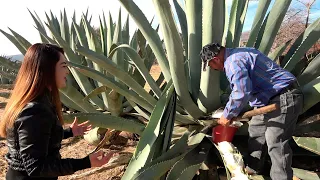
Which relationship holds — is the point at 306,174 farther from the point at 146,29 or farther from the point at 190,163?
the point at 146,29

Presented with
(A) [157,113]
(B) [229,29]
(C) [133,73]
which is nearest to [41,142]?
(A) [157,113]

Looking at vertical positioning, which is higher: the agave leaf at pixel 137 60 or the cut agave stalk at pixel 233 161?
the agave leaf at pixel 137 60

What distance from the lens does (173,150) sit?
6.64 ft

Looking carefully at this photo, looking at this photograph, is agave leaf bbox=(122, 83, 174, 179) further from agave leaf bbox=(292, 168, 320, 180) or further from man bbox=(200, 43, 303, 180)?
agave leaf bbox=(292, 168, 320, 180)

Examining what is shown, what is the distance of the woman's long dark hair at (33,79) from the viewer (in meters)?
1.41

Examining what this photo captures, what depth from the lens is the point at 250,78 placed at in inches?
80.2

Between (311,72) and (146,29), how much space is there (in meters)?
1.00

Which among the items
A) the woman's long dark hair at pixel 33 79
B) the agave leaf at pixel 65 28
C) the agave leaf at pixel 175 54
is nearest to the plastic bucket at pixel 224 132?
the agave leaf at pixel 175 54

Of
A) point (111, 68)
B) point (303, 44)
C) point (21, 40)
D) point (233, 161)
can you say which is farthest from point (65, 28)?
point (233, 161)

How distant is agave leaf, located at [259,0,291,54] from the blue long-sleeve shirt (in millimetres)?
421

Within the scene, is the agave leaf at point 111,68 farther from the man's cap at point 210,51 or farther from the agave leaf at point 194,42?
the man's cap at point 210,51

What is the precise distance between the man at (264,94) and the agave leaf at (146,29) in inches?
13.8

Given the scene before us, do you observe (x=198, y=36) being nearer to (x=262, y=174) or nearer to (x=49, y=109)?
(x=262, y=174)

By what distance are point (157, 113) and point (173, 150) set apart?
24 cm
